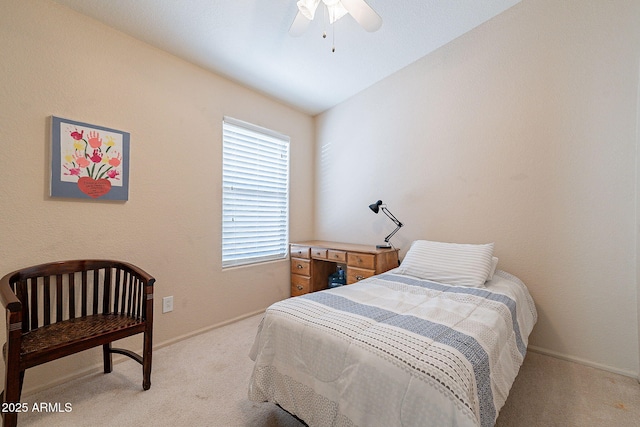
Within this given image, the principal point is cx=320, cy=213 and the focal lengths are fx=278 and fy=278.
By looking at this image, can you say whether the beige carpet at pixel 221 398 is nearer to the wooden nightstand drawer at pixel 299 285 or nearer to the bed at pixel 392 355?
the bed at pixel 392 355

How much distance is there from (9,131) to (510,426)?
10.9ft

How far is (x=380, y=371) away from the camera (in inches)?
40.8

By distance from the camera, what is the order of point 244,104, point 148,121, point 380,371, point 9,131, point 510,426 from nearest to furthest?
point 380,371 < point 510,426 < point 9,131 < point 148,121 < point 244,104

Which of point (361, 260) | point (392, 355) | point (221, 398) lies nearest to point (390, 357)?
point (392, 355)

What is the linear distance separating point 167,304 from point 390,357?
2.07 meters

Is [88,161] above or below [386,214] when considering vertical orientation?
above

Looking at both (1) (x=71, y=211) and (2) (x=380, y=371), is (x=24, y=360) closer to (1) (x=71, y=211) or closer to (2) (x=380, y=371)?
(1) (x=71, y=211)

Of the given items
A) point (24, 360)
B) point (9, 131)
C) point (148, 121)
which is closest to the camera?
point (24, 360)

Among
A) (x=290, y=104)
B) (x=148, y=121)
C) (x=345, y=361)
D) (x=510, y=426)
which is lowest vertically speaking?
(x=510, y=426)

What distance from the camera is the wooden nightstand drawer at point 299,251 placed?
3.24 meters

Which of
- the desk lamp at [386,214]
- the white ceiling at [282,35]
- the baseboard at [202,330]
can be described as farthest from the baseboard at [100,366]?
the white ceiling at [282,35]

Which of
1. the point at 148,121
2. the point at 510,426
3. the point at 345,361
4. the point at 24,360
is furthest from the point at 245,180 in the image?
the point at 510,426

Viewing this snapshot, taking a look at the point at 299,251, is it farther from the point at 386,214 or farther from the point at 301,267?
the point at 386,214

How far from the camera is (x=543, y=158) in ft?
7.38
